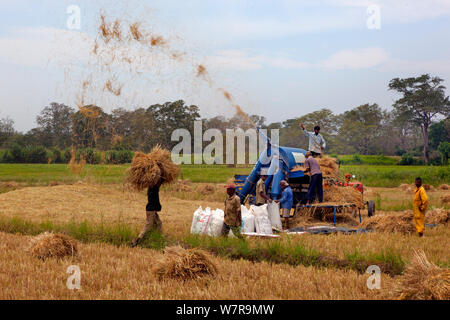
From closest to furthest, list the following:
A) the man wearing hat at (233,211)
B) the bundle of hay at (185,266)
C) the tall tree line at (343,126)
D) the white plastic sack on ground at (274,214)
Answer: the bundle of hay at (185,266) < the man wearing hat at (233,211) < the white plastic sack on ground at (274,214) < the tall tree line at (343,126)

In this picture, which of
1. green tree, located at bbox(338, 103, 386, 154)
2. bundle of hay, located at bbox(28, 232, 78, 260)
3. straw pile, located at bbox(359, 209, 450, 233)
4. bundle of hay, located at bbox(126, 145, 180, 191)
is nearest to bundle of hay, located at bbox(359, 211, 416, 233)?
straw pile, located at bbox(359, 209, 450, 233)

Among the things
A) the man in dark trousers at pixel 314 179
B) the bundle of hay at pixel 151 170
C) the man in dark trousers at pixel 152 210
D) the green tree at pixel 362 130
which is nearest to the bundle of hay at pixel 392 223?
the man in dark trousers at pixel 314 179

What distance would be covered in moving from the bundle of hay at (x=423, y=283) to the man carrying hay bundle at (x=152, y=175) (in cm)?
509

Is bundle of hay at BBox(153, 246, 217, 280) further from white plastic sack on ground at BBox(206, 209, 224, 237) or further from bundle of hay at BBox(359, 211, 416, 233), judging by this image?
bundle of hay at BBox(359, 211, 416, 233)

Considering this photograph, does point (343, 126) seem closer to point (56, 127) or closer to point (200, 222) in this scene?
point (56, 127)

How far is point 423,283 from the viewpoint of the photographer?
4.99m

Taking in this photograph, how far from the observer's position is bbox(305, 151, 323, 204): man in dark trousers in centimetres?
1148

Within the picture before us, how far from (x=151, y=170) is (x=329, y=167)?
583cm

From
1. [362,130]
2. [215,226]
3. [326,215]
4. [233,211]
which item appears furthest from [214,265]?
[362,130]

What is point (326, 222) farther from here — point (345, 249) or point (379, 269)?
point (379, 269)

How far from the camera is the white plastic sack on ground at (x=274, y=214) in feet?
33.9

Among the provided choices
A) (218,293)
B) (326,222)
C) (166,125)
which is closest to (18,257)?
(218,293)

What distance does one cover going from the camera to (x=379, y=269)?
6664 millimetres

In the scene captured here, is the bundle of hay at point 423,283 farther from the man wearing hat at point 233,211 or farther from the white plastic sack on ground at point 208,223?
the white plastic sack on ground at point 208,223
